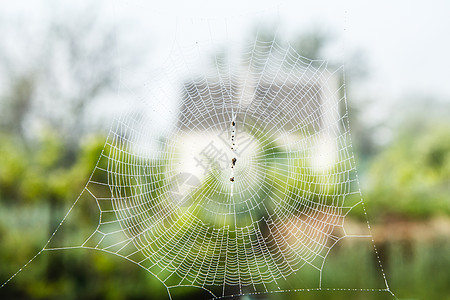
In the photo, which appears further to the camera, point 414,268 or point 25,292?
point 414,268

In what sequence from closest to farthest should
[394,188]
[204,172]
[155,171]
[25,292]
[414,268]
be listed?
[204,172] < [155,171] < [25,292] < [414,268] < [394,188]

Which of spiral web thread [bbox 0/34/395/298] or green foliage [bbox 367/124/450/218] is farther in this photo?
green foliage [bbox 367/124/450/218]

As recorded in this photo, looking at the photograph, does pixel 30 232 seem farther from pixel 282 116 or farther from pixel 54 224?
pixel 282 116

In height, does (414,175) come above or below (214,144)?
below

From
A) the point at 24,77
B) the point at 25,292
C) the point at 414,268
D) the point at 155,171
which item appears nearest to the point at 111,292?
the point at 25,292

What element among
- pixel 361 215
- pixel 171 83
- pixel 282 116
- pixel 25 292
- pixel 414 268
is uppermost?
pixel 171 83

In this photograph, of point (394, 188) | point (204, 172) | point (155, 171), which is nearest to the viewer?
point (204, 172)

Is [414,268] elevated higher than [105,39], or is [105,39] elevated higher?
[105,39]

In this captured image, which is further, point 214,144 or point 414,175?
point 414,175

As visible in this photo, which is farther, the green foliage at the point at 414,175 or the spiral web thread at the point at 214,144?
the green foliage at the point at 414,175
